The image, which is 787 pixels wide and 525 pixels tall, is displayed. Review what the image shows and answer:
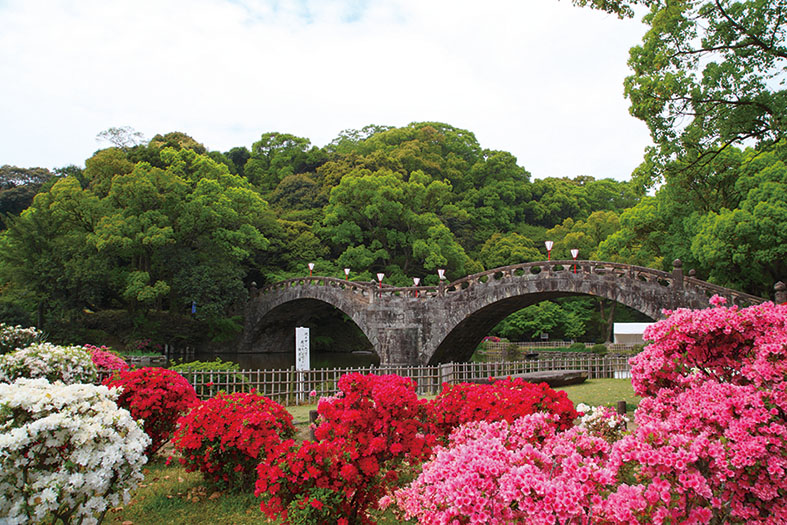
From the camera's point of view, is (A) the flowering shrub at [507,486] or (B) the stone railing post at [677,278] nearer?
(A) the flowering shrub at [507,486]

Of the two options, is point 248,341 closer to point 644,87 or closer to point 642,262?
point 642,262

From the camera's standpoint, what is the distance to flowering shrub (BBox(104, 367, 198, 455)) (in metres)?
6.47

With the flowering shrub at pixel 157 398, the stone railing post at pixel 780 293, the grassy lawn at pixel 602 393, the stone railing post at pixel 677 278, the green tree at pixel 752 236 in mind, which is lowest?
the grassy lawn at pixel 602 393

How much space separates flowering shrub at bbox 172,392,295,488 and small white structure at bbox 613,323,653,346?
24345 millimetres

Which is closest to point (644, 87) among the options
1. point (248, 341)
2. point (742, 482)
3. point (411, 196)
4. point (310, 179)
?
point (742, 482)

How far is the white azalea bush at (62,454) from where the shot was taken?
3383mm

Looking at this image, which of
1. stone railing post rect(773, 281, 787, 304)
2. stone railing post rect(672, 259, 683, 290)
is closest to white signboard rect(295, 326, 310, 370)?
stone railing post rect(672, 259, 683, 290)

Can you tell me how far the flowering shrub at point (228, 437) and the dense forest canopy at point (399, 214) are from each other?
10.7m

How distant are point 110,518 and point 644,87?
12846mm

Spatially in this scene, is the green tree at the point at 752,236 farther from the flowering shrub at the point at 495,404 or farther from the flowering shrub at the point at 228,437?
the flowering shrub at the point at 228,437

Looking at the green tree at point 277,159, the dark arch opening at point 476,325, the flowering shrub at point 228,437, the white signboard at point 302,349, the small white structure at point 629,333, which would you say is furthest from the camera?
the green tree at point 277,159

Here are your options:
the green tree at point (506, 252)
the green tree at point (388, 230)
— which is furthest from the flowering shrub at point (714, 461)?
the green tree at point (506, 252)

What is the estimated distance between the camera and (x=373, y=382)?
18.1 feet

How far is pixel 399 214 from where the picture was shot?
106 ft
